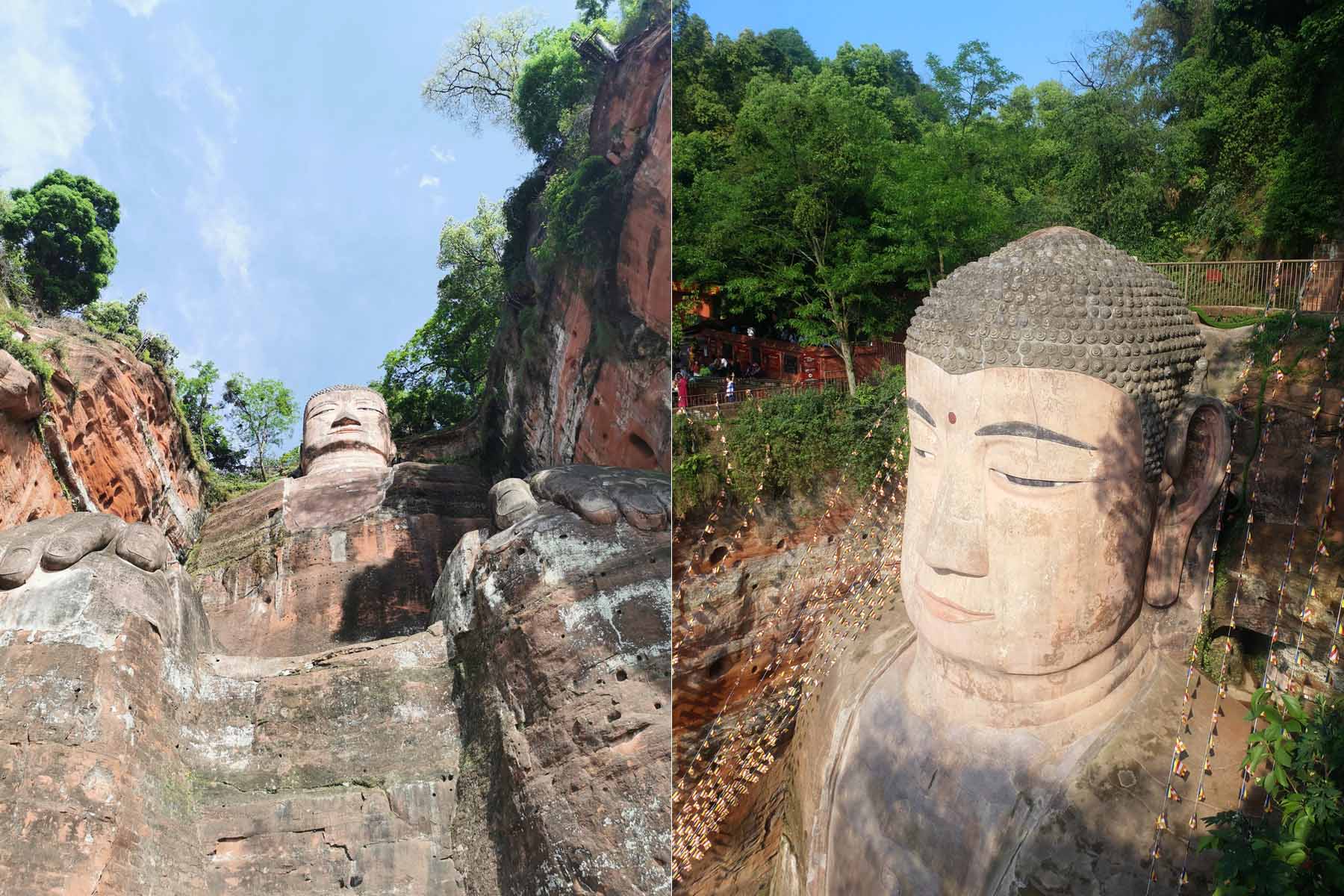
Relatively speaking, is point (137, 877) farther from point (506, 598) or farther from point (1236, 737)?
point (1236, 737)

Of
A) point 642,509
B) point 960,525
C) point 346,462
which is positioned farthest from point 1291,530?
point 346,462

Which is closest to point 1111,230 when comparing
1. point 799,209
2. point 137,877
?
point 799,209

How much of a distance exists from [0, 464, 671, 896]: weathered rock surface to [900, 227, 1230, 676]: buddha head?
2.31 meters

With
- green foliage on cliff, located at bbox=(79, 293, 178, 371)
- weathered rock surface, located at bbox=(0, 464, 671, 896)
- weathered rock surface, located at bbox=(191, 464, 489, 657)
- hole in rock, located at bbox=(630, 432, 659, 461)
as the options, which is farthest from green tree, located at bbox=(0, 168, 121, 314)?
hole in rock, located at bbox=(630, 432, 659, 461)

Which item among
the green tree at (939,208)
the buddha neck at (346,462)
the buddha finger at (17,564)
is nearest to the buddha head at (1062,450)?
the green tree at (939,208)

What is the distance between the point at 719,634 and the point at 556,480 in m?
1.35

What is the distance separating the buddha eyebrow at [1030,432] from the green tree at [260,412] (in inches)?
169

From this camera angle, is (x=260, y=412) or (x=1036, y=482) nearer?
(x=1036, y=482)

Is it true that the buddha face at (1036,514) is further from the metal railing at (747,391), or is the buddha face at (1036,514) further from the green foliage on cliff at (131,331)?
the green foliage on cliff at (131,331)

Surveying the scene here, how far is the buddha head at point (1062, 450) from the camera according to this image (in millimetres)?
2811

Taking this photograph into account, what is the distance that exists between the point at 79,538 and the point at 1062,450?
4.23 m

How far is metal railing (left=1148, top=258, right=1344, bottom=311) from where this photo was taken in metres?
3.16

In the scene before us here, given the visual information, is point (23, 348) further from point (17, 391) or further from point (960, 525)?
point (960, 525)

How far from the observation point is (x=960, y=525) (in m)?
2.97
